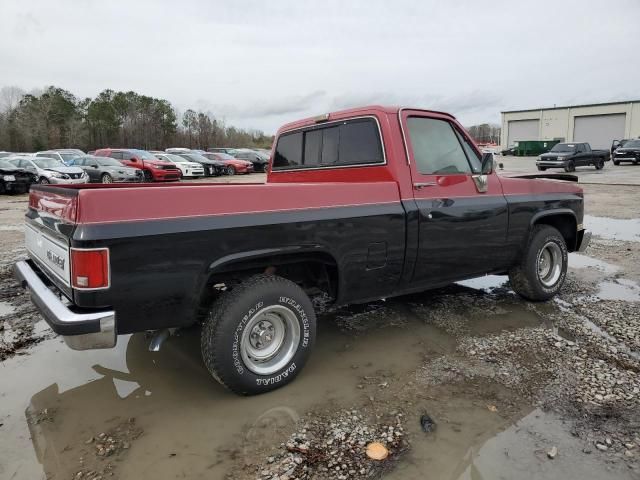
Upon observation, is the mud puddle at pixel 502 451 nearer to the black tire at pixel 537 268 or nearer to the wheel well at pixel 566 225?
the black tire at pixel 537 268

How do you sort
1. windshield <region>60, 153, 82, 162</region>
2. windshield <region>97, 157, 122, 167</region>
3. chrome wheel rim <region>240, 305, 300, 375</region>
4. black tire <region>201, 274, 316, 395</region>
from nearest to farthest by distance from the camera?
black tire <region>201, 274, 316, 395</region> < chrome wheel rim <region>240, 305, 300, 375</region> < windshield <region>97, 157, 122, 167</region> < windshield <region>60, 153, 82, 162</region>

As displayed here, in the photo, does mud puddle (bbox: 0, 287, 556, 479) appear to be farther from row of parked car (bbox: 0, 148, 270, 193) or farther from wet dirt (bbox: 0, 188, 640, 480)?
row of parked car (bbox: 0, 148, 270, 193)

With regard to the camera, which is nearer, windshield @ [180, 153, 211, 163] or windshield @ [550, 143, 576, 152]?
windshield @ [550, 143, 576, 152]

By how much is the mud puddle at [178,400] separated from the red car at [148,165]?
19.3 m

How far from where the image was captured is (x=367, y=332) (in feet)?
14.5

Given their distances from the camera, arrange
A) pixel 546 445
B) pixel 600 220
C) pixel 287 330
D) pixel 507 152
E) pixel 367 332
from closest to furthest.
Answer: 1. pixel 546 445
2. pixel 287 330
3. pixel 367 332
4. pixel 600 220
5. pixel 507 152

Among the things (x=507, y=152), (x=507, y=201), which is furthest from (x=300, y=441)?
(x=507, y=152)

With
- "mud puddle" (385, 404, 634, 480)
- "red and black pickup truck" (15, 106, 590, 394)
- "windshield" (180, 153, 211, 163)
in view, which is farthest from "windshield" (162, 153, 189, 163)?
"mud puddle" (385, 404, 634, 480)

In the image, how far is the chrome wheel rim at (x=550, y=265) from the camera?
523cm

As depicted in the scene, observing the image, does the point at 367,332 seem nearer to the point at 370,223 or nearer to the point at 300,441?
the point at 370,223

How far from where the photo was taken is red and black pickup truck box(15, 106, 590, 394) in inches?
107

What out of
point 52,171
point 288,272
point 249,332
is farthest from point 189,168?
point 249,332

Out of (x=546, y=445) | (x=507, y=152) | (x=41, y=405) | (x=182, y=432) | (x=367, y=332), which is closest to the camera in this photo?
(x=546, y=445)

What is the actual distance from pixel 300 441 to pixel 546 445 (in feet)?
4.66
